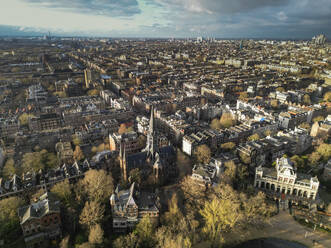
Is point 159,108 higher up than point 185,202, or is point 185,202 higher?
point 159,108

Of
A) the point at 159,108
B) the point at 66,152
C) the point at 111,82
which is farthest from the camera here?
the point at 111,82

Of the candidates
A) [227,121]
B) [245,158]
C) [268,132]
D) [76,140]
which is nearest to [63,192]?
[76,140]

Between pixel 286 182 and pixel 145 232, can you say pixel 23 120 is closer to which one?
pixel 145 232

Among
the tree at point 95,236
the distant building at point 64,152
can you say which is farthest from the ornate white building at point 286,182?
the distant building at point 64,152

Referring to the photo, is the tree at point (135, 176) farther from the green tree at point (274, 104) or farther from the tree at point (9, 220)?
the green tree at point (274, 104)

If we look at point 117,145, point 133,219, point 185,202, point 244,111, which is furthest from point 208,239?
point 244,111

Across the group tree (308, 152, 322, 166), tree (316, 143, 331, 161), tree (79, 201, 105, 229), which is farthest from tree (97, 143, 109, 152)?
tree (316, 143, 331, 161)

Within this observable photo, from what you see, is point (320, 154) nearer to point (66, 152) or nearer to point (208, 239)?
point (208, 239)

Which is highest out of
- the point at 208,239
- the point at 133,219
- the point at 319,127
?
the point at 319,127
